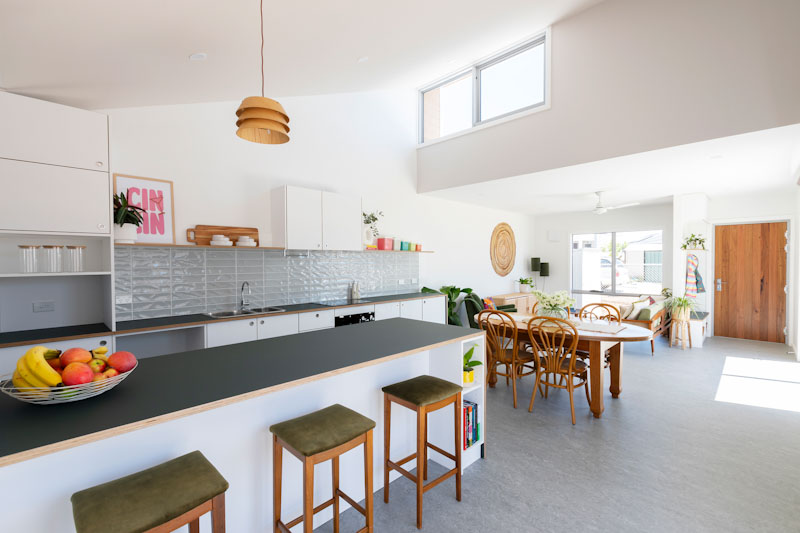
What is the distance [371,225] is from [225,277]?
209cm

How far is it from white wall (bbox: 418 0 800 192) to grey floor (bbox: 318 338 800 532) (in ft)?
8.17

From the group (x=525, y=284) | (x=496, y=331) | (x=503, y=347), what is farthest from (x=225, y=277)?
(x=525, y=284)

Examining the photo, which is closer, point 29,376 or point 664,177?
point 29,376

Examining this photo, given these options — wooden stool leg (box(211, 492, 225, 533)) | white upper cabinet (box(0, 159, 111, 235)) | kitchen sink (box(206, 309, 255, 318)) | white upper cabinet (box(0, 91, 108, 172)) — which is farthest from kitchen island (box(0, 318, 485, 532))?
white upper cabinet (box(0, 91, 108, 172))

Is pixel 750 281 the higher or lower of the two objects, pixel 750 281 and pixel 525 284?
the higher

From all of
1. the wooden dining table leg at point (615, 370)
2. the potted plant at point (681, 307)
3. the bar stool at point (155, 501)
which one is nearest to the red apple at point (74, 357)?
the bar stool at point (155, 501)

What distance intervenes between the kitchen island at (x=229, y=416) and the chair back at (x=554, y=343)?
103 cm

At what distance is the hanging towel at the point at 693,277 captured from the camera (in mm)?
6016

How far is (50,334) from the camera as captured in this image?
2594 mm

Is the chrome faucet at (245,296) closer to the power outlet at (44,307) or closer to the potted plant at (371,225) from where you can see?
the power outlet at (44,307)

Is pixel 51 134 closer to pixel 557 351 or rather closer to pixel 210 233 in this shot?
pixel 210 233

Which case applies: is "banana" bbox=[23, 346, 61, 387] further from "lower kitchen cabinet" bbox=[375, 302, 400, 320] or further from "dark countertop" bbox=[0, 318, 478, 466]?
"lower kitchen cabinet" bbox=[375, 302, 400, 320]

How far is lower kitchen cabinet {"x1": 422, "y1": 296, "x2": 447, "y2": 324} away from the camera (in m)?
5.27

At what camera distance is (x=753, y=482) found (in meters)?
2.29
